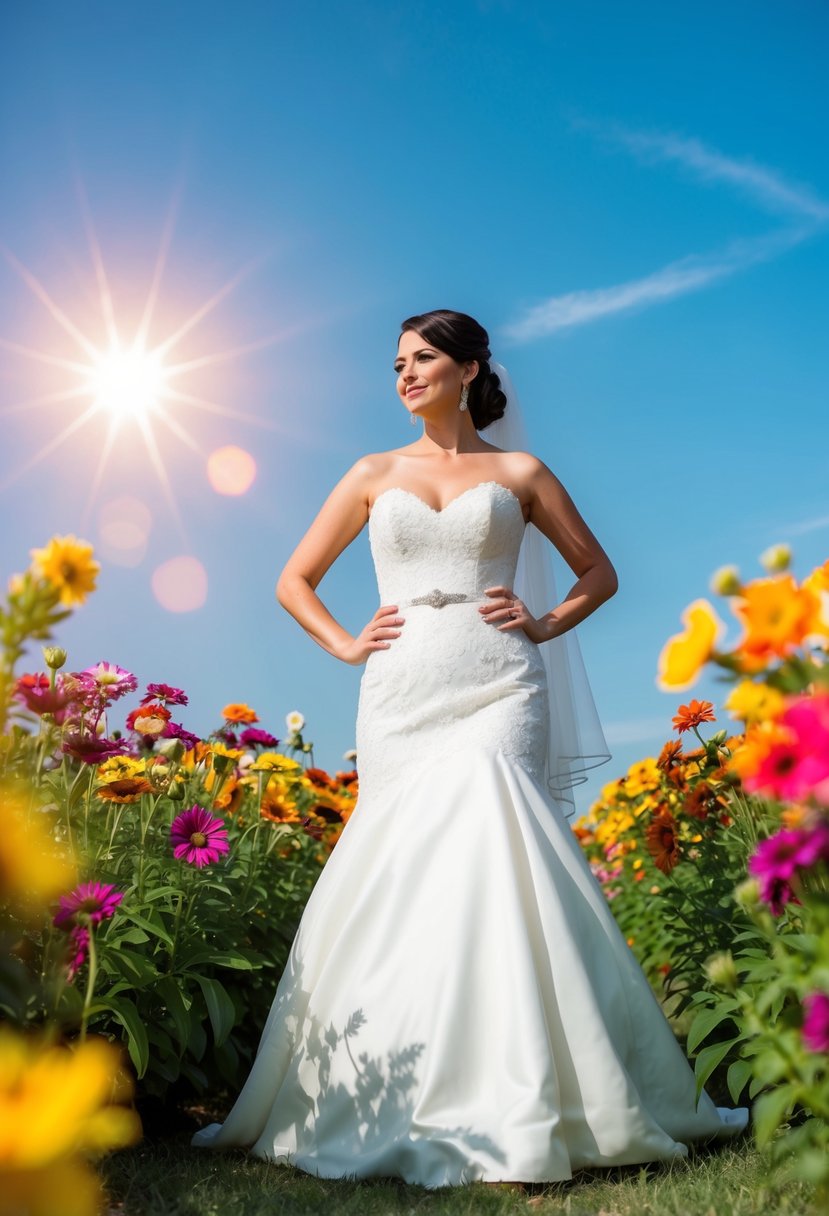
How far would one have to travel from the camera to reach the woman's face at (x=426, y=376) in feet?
14.3

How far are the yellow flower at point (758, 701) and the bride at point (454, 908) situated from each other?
1.56 m

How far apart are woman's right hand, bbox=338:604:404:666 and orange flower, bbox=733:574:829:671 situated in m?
2.34

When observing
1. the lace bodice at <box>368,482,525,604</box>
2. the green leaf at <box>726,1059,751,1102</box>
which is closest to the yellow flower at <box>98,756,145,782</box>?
the lace bodice at <box>368,482,525,604</box>

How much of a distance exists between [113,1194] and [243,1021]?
158cm

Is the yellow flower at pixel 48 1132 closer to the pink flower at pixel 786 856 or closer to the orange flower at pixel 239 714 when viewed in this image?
the pink flower at pixel 786 856

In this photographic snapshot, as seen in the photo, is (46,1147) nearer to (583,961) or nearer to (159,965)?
(583,961)

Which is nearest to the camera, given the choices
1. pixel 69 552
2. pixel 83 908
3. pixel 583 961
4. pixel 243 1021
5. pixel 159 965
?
pixel 69 552

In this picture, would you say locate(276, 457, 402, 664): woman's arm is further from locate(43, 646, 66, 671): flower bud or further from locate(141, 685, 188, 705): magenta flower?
locate(43, 646, 66, 671): flower bud

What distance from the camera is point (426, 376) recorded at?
436 cm

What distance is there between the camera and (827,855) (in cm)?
151

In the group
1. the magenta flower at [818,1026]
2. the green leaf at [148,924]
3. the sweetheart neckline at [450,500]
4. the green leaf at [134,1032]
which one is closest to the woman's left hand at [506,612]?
the sweetheart neckline at [450,500]

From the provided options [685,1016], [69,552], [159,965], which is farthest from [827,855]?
[685,1016]

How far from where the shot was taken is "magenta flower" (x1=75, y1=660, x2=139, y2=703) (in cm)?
375

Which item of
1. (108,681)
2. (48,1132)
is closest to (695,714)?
(108,681)
